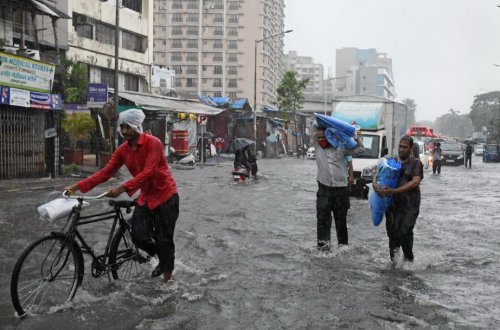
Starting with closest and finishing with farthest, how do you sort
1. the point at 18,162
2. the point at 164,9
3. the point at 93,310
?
the point at 93,310, the point at 18,162, the point at 164,9

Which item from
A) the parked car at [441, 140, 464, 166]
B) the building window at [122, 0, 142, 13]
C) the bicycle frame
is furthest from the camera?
the parked car at [441, 140, 464, 166]

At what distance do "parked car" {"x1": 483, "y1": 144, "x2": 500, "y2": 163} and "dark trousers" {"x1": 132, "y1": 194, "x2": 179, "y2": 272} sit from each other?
4747 centimetres

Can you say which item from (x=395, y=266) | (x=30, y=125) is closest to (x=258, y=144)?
(x=30, y=125)

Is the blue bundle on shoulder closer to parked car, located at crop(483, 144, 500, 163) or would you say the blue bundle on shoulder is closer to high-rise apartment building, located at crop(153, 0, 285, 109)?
parked car, located at crop(483, 144, 500, 163)

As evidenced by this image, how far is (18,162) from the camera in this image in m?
18.0

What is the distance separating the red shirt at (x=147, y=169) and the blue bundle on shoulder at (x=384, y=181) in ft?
8.36

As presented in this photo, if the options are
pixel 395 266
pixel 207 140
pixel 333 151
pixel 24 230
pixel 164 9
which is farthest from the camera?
pixel 164 9

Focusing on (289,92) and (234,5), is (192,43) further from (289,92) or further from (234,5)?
(289,92)

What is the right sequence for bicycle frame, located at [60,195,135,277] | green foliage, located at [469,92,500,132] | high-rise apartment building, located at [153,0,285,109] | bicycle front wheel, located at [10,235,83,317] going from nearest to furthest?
bicycle front wheel, located at [10,235,83,317] → bicycle frame, located at [60,195,135,277] → high-rise apartment building, located at [153,0,285,109] → green foliage, located at [469,92,500,132]

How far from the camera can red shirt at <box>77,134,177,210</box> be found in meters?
5.32

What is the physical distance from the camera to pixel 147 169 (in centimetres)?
527

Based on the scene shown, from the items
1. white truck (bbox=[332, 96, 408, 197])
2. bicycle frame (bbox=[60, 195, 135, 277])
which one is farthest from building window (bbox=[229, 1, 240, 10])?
bicycle frame (bbox=[60, 195, 135, 277])

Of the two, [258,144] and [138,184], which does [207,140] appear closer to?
[258,144]

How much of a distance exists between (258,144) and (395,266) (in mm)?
43039
